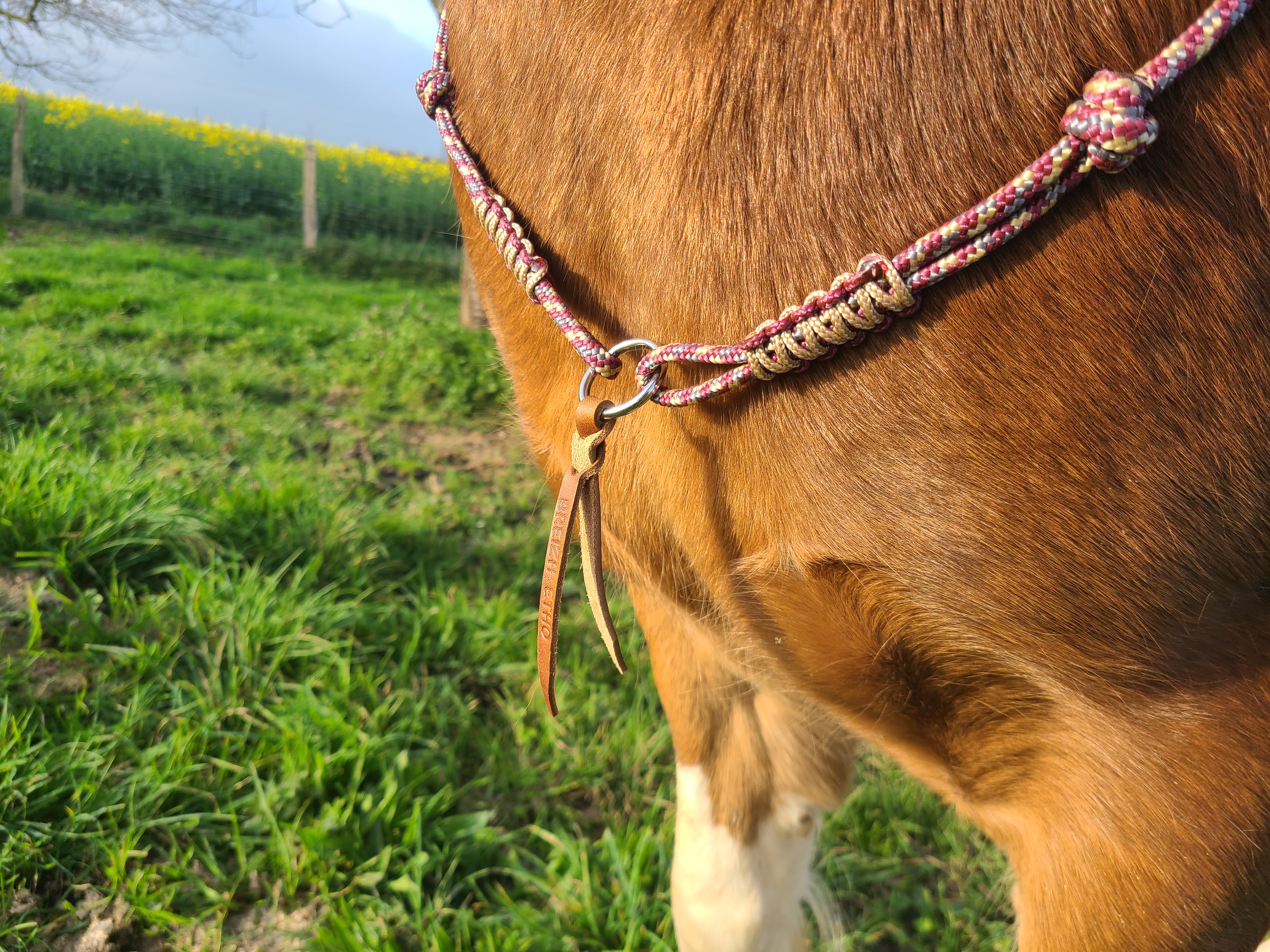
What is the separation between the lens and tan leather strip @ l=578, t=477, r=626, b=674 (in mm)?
739

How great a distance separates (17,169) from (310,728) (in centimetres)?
418

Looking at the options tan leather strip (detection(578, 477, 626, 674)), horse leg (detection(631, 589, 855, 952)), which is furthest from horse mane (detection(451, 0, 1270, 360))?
horse leg (detection(631, 589, 855, 952))

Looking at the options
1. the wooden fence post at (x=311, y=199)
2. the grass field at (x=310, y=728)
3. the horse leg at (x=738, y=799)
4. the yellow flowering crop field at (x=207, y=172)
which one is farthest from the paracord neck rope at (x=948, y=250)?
the wooden fence post at (x=311, y=199)

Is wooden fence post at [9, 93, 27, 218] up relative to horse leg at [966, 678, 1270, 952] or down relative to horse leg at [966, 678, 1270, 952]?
up

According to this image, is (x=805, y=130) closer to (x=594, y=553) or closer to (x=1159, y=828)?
(x=594, y=553)

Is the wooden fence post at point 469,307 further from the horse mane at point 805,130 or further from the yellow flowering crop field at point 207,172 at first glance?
the horse mane at point 805,130

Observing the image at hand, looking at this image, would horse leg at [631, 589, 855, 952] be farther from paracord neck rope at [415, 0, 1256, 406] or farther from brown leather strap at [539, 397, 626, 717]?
paracord neck rope at [415, 0, 1256, 406]

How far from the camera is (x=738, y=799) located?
55.5 inches

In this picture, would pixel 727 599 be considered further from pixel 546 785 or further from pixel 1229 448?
pixel 546 785

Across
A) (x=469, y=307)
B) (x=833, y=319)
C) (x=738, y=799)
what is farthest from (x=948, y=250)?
(x=469, y=307)

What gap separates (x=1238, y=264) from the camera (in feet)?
1.77

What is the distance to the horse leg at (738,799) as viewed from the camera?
54.9 inches

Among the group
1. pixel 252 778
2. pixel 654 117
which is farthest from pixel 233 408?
pixel 654 117

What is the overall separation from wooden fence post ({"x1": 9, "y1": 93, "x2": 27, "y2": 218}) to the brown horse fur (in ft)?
15.0
